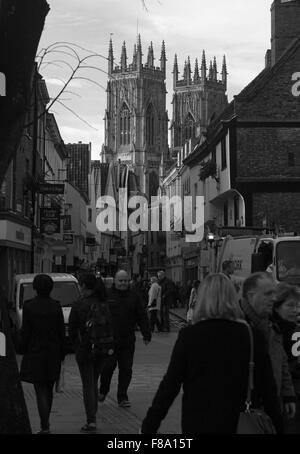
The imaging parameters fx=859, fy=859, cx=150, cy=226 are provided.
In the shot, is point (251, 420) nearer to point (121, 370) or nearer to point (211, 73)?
point (121, 370)

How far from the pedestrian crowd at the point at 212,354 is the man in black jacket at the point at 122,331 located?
1.31 m

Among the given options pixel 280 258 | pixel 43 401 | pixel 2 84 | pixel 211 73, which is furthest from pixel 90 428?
pixel 211 73

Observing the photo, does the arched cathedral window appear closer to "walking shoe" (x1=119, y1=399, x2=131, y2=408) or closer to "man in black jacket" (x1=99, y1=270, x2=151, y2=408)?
"man in black jacket" (x1=99, y1=270, x2=151, y2=408)

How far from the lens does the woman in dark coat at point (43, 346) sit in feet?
29.7

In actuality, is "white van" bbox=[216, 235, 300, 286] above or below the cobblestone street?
above

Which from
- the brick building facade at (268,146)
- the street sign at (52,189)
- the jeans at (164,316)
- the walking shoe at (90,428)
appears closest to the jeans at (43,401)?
the walking shoe at (90,428)

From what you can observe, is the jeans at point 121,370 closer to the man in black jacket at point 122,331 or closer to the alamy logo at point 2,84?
the man in black jacket at point 122,331

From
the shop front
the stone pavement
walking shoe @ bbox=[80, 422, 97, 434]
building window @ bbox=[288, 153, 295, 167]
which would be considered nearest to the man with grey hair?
the stone pavement

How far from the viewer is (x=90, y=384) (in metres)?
9.91

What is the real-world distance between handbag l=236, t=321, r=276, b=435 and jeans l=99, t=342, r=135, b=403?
6.57 m

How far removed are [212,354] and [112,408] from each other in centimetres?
668

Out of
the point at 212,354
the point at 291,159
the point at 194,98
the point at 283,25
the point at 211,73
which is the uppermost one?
the point at 211,73

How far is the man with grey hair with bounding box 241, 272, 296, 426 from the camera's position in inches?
259

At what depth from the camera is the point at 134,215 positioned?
443 feet
